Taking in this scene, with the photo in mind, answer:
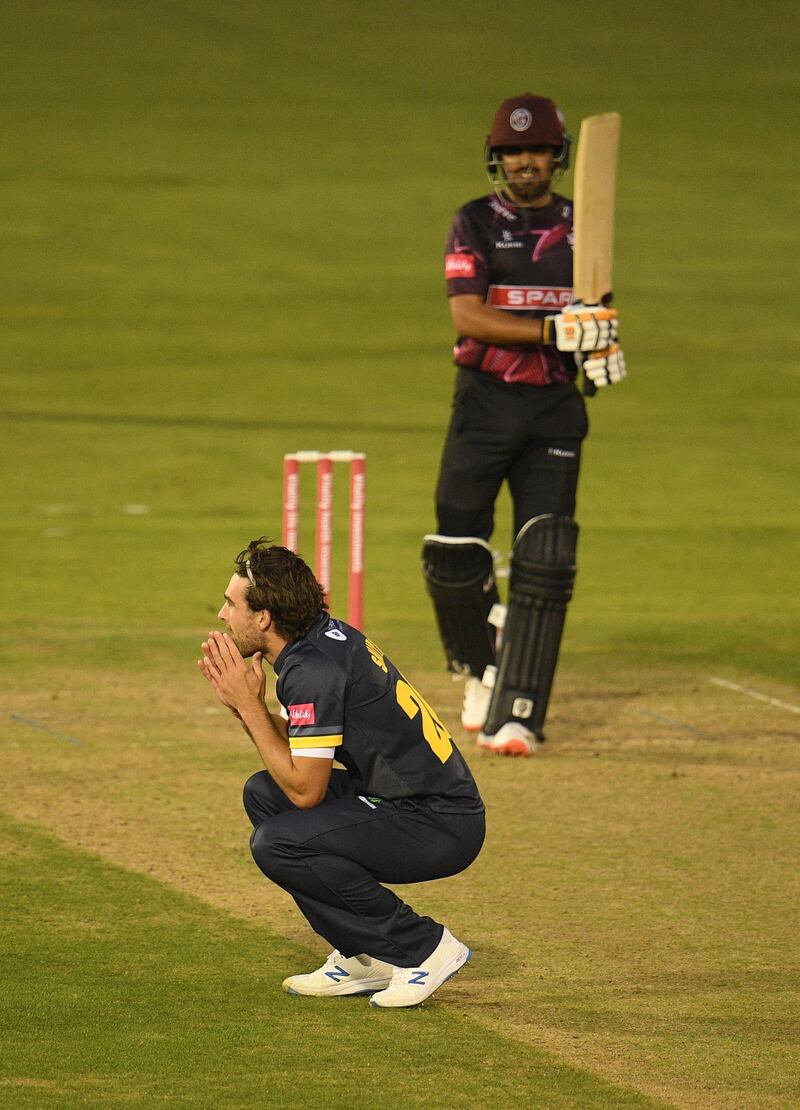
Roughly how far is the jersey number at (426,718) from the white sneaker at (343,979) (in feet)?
1.83

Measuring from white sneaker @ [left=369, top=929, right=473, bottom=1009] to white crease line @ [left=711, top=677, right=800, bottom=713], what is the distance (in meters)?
3.59

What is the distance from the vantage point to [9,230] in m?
23.2

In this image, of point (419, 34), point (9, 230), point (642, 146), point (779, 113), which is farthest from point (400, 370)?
point (419, 34)

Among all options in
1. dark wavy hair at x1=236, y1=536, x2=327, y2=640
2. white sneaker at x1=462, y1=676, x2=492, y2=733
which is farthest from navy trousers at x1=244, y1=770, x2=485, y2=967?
white sneaker at x1=462, y1=676, x2=492, y2=733

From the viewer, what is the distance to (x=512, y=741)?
763cm

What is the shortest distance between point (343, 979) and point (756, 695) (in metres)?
3.86

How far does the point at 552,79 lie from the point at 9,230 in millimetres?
9560

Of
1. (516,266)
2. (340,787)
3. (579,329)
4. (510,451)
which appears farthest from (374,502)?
(340,787)

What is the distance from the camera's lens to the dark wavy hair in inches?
193

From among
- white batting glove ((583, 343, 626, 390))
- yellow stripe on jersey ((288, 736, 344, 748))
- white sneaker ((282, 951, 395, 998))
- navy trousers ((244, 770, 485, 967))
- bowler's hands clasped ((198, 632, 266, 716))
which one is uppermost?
white batting glove ((583, 343, 626, 390))

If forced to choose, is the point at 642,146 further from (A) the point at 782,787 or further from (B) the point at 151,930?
(B) the point at 151,930

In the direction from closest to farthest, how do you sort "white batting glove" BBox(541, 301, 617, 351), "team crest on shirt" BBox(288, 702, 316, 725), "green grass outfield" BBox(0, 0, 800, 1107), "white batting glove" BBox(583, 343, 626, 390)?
"team crest on shirt" BBox(288, 702, 316, 725), "green grass outfield" BBox(0, 0, 800, 1107), "white batting glove" BBox(541, 301, 617, 351), "white batting glove" BBox(583, 343, 626, 390)

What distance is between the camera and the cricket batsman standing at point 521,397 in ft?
25.2

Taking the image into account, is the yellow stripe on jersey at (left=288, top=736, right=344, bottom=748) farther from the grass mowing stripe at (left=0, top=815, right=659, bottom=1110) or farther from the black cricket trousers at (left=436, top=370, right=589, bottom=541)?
the black cricket trousers at (left=436, top=370, right=589, bottom=541)
